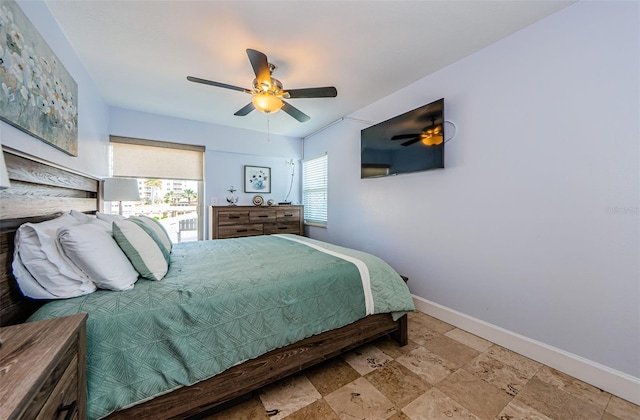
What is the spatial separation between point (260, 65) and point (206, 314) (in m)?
1.77

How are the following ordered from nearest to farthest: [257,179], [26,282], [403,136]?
[26,282]
[403,136]
[257,179]

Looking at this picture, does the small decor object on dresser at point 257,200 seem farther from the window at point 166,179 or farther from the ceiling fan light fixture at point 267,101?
the ceiling fan light fixture at point 267,101

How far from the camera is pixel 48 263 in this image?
42.2 inches

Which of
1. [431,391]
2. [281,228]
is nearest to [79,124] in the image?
[281,228]

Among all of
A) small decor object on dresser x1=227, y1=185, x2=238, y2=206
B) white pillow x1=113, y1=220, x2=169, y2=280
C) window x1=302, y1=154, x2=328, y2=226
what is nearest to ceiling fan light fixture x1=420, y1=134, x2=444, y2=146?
window x1=302, y1=154, x2=328, y2=226

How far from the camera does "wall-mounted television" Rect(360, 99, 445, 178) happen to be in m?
2.28

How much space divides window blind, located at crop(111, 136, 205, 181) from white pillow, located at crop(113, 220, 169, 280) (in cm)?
256

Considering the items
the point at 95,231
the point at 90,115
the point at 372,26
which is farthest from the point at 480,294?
the point at 90,115

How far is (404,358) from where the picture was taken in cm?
177

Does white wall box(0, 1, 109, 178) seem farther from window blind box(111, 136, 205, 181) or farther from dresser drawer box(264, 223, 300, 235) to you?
dresser drawer box(264, 223, 300, 235)

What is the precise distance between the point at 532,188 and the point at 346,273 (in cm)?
157

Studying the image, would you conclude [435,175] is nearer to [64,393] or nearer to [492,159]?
[492,159]

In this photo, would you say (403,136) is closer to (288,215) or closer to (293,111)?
(293,111)

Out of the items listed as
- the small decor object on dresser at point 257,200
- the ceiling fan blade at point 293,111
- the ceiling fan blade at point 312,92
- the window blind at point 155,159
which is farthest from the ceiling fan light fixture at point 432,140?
the window blind at point 155,159
